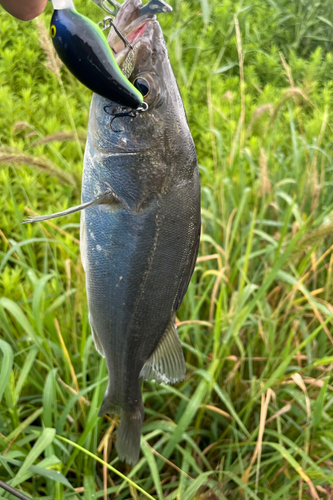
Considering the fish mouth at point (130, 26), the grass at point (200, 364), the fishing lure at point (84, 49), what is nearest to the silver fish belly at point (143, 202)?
the fish mouth at point (130, 26)

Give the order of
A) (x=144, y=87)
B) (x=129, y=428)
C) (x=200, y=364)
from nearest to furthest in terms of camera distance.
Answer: (x=144, y=87) → (x=129, y=428) → (x=200, y=364)

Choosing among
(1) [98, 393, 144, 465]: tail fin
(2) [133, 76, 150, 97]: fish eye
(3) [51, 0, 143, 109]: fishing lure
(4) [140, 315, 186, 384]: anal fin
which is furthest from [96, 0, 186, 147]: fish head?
(1) [98, 393, 144, 465]: tail fin

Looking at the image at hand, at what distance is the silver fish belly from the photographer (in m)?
0.90

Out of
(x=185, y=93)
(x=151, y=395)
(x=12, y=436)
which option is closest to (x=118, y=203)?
(x=12, y=436)

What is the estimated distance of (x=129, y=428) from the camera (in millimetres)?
1221

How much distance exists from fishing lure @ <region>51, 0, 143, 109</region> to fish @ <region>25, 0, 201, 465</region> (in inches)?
9.2

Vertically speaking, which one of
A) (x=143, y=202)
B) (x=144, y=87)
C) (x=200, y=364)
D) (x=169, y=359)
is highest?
(x=144, y=87)

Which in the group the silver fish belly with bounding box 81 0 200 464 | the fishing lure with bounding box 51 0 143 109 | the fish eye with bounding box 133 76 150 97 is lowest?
the silver fish belly with bounding box 81 0 200 464

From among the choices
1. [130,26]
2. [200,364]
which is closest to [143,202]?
[130,26]

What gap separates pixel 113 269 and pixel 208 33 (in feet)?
10.7

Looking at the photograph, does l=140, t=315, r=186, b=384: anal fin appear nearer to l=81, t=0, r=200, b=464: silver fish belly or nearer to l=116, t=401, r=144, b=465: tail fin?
l=81, t=0, r=200, b=464: silver fish belly

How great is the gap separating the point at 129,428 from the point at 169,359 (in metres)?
0.29

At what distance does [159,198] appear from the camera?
930 millimetres

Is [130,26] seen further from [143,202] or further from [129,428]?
[129,428]
